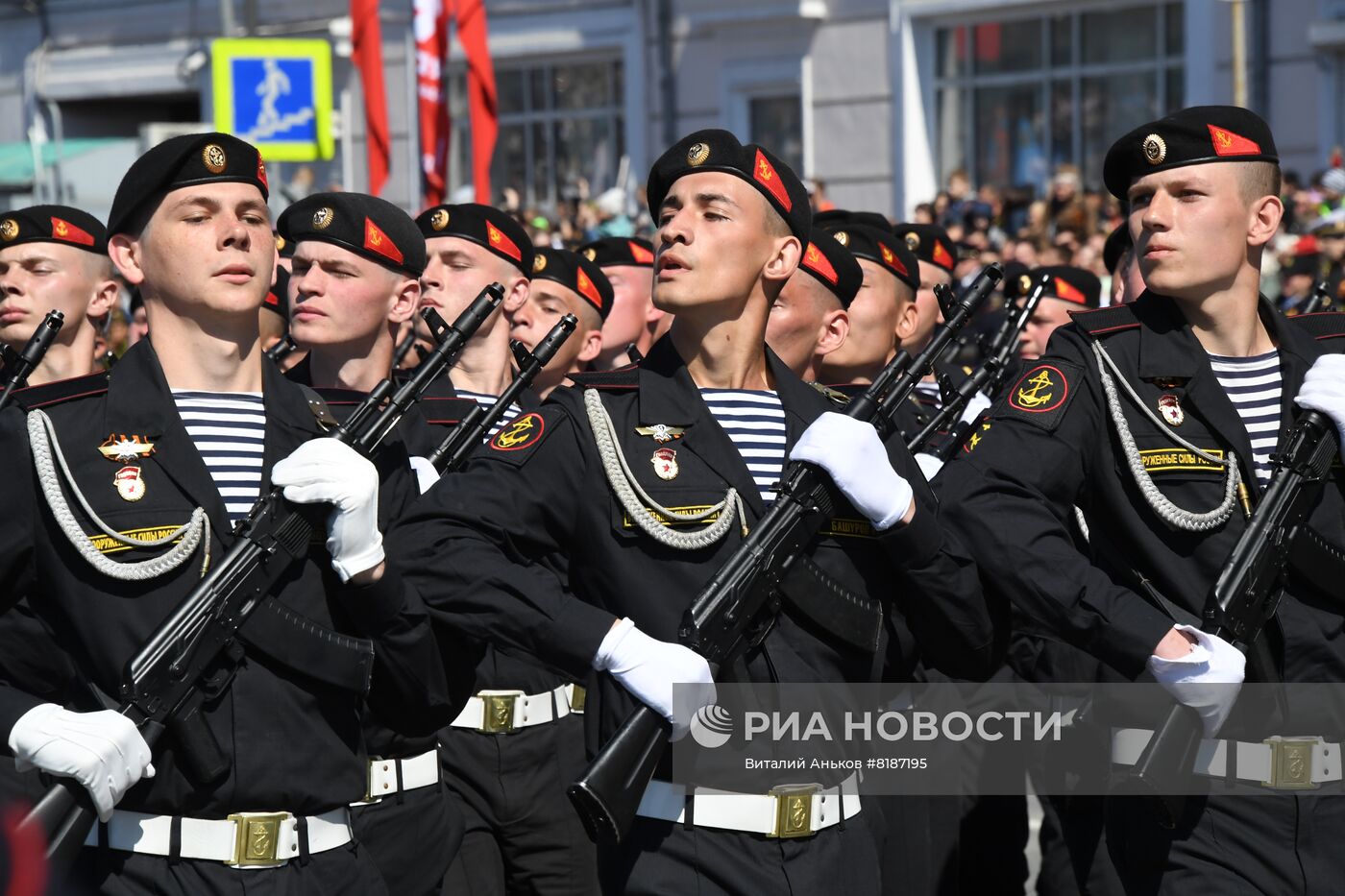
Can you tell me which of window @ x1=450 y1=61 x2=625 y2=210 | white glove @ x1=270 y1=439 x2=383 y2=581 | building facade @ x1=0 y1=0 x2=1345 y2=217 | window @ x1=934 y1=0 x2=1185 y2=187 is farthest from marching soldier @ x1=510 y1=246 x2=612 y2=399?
window @ x1=450 y1=61 x2=625 y2=210

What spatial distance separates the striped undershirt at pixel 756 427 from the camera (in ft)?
13.5

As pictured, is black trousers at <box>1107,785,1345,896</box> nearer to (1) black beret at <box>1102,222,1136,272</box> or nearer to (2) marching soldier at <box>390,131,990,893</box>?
(2) marching soldier at <box>390,131,990,893</box>

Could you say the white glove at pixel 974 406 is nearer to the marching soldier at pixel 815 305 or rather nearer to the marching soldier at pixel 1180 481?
the marching soldier at pixel 815 305

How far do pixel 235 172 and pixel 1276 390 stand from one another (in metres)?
2.44

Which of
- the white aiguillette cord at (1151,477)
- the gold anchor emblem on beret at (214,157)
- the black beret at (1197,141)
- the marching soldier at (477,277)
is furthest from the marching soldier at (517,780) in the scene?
the black beret at (1197,141)

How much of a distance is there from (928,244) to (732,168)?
380 centimetres

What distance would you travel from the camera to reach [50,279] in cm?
687

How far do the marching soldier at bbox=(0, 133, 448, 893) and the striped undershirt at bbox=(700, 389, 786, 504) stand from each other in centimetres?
80

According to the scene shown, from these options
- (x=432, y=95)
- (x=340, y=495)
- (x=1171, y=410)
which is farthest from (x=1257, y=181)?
(x=432, y=95)

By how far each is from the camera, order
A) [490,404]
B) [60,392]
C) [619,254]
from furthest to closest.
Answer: [619,254]
[490,404]
[60,392]

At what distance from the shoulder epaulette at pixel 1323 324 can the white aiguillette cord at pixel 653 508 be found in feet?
5.13

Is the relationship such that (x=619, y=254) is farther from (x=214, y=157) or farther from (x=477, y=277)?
(x=214, y=157)

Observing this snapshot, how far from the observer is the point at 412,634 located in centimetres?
386

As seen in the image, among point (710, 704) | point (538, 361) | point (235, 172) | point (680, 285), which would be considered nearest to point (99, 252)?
point (538, 361)
